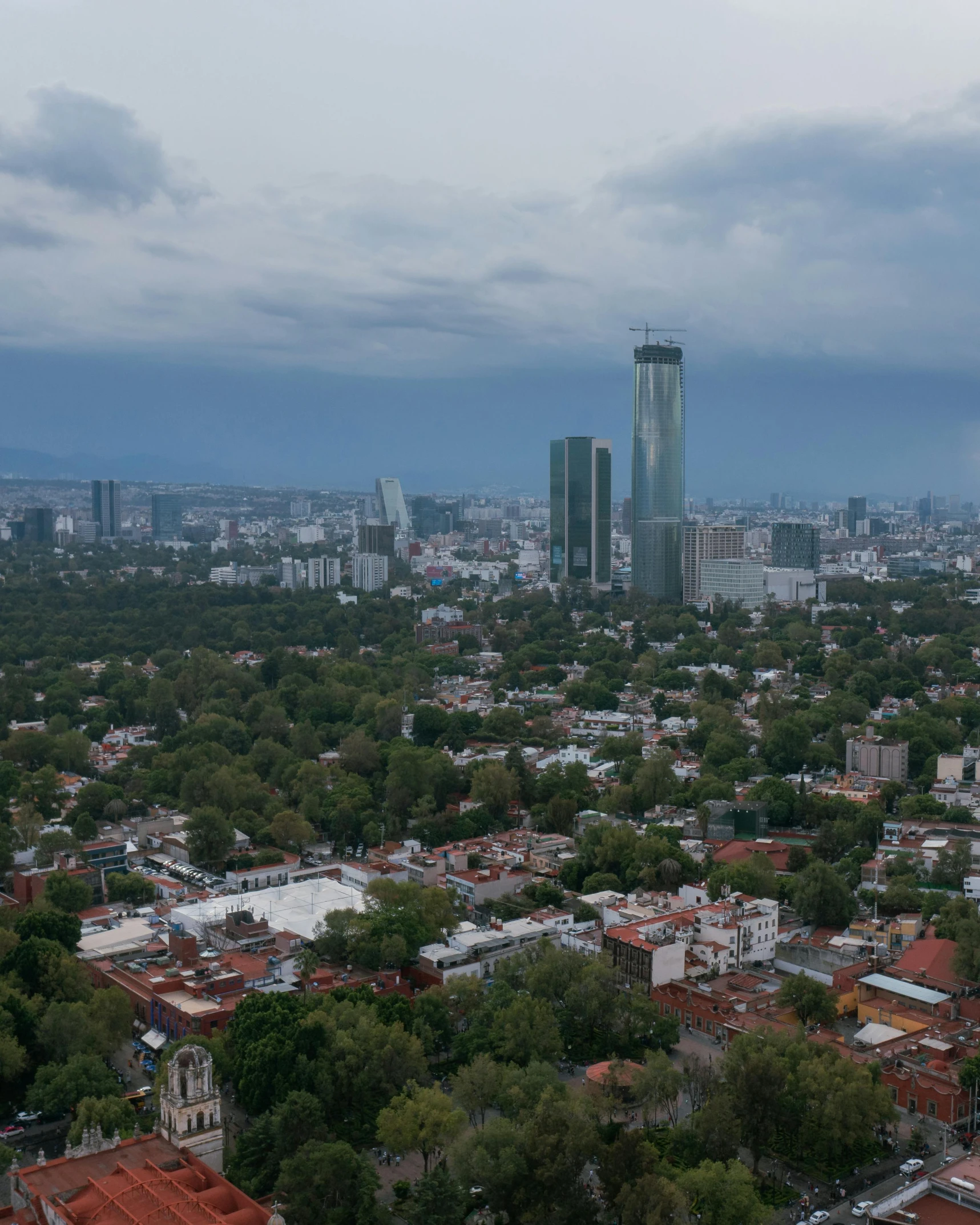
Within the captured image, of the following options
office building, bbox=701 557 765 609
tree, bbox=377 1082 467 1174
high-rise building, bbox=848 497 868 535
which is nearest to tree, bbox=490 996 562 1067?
tree, bbox=377 1082 467 1174

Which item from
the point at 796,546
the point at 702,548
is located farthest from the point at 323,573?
the point at 796,546

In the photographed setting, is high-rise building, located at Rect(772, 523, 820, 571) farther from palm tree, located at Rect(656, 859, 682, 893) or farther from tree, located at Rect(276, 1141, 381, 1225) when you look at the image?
tree, located at Rect(276, 1141, 381, 1225)

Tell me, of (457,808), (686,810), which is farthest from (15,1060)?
(686,810)

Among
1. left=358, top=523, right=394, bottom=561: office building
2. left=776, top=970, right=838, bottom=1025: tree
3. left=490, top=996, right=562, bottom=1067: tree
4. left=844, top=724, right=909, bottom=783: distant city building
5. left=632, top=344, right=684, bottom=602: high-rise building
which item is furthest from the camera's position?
left=358, top=523, right=394, bottom=561: office building

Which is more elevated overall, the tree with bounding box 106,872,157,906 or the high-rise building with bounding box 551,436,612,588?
the high-rise building with bounding box 551,436,612,588

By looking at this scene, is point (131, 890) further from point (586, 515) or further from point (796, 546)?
point (796, 546)

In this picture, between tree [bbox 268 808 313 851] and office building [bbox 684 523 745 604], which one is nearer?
tree [bbox 268 808 313 851]

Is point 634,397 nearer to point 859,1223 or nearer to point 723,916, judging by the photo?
point 723,916
